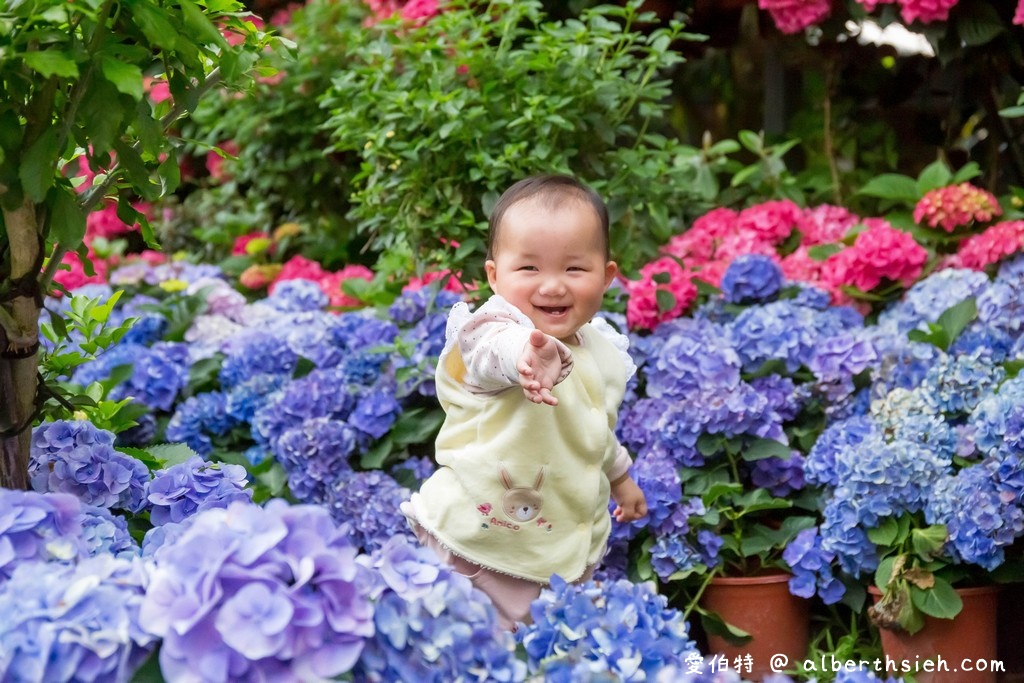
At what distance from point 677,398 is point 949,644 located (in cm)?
83

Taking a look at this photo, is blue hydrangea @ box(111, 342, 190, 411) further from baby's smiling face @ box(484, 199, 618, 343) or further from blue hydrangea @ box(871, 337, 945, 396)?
blue hydrangea @ box(871, 337, 945, 396)

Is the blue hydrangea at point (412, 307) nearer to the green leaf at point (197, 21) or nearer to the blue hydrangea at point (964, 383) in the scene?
the blue hydrangea at point (964, 383)

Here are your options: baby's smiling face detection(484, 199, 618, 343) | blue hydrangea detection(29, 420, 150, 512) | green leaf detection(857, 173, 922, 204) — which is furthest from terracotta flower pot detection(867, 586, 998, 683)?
blue hydrangea detection(29, 420, 150, 512)

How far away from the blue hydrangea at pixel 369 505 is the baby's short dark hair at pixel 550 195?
99 centimetres

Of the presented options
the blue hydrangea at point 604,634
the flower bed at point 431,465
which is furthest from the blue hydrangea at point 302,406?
the blue hydrangea at point 604,634

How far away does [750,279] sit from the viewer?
10.7 ft

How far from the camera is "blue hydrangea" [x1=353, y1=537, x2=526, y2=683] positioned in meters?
1.19

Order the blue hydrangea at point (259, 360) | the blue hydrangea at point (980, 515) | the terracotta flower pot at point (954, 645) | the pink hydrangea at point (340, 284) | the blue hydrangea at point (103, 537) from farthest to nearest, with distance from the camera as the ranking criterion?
1. the pink hydrangea at point (340, 284)
2. the blue hydrangea at point (259, 360)
3. the terracotta flower pot at point (954, 645)
4. the blue hydrangea at point (980, 515)
5. the blue hydrangea at point (103, 537)

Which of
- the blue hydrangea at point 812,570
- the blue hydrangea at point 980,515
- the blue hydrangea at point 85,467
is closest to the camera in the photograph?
the blue hydrangea at point 85,467

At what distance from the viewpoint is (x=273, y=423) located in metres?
3.02

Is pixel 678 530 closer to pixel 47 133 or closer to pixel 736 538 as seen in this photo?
pixel 736 538

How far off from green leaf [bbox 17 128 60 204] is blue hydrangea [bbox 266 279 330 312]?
2377 millimetres

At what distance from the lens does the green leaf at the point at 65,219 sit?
157 cm

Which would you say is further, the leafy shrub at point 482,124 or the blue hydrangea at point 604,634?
the leafy shrub at point 482,124
